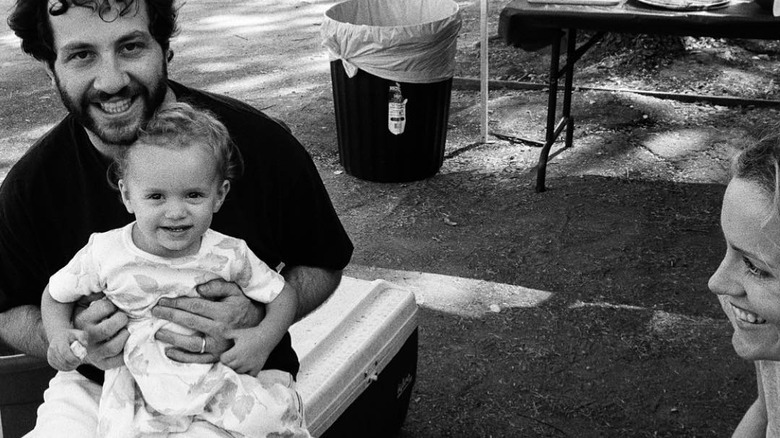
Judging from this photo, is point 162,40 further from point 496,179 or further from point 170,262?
point 496,179

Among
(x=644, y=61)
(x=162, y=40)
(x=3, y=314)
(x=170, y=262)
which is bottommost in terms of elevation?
(x=644, y=61)

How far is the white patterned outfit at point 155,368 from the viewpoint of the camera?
6.21ft

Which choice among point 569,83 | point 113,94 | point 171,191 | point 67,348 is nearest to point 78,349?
point 67,348

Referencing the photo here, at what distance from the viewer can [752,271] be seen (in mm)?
1644

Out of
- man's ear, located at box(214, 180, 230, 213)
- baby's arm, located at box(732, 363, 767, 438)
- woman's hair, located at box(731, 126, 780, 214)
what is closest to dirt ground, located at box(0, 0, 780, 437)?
woman's hair, located at box(731, 126, 780, 214)

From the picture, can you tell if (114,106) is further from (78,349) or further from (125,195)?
(78,349)

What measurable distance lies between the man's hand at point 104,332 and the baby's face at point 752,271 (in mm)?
1195

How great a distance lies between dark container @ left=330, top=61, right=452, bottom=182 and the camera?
492 cm

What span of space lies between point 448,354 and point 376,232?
115 cm

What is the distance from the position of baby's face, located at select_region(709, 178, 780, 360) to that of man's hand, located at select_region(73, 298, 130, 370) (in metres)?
1.19

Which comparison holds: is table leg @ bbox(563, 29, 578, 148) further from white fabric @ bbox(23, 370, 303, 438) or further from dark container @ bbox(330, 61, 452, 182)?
white fabric @ bbox(23, 370, 303, 438)

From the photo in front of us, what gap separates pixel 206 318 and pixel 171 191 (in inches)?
11.3

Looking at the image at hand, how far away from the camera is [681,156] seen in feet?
17.2

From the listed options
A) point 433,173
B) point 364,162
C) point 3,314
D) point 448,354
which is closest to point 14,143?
point 364,162
